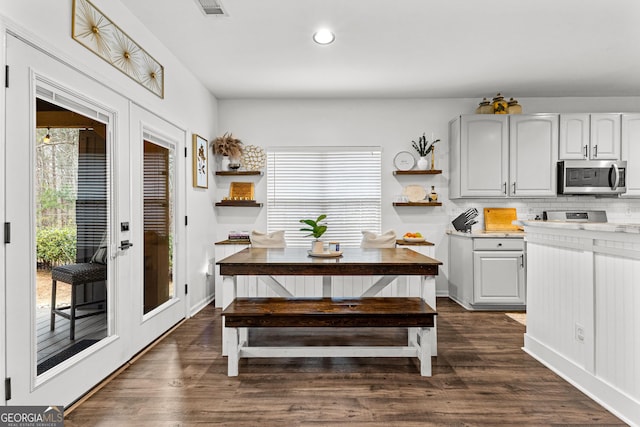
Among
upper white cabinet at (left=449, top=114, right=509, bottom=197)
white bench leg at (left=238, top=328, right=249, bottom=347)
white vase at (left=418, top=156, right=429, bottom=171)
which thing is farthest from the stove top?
white bench leg at (left=238, top=328, right=249, bottom=347)

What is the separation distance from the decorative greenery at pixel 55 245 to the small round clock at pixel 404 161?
12.7ft

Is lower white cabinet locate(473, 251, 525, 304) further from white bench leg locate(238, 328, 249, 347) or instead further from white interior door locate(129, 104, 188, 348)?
white interior door locate(129, 104, 188, 348)

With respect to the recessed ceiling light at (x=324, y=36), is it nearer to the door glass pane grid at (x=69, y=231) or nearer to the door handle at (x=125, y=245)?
the door glass pane grid at (x=69, y=231)

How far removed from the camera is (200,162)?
4441 millimetres

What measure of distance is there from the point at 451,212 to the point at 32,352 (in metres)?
4.64

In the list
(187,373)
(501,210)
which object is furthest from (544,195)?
(187,373)

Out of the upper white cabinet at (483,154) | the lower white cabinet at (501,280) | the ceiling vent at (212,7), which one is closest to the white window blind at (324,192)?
the upper white cabinet at (483,154)

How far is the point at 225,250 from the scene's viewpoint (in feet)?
14.9

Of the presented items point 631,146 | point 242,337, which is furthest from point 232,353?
point 631,146

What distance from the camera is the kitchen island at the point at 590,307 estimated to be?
2047 millimetres

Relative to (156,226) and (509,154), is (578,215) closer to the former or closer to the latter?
(509,154)

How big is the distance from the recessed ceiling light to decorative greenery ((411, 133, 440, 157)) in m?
2.18

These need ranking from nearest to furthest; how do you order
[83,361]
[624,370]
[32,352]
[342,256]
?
[32,352] < [624,370] < [83,361] < [342,256]

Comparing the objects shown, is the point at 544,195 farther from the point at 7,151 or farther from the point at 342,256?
the point at 7,151
